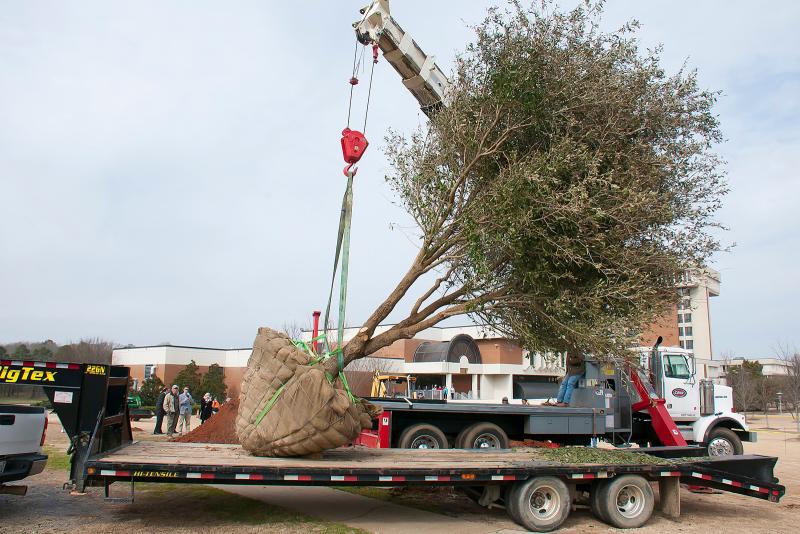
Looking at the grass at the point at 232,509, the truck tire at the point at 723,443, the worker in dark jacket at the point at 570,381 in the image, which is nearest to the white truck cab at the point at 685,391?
the truck tire at the point at 723,443

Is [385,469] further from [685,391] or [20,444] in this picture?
[685,391]

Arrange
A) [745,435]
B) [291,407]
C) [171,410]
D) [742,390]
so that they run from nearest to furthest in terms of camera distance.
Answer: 1. [291,407]
2. [745,435]
3. [171,410]
4. [742,390]

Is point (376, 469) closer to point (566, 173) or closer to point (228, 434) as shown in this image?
point (566, 173)

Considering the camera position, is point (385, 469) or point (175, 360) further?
point (175, 360)

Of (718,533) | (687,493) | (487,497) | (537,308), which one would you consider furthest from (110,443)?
(687,493)

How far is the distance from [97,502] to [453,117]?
9208 mm

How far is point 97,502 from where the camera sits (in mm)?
10594

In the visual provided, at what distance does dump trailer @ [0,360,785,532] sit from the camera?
28.0 feet

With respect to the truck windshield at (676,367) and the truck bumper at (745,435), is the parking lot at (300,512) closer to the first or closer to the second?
the truck bumper at (745,435)

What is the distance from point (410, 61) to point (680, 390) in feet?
36.0

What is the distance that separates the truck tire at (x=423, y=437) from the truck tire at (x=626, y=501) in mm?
4280

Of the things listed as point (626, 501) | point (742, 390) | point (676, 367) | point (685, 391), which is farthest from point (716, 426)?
point (742, 390)

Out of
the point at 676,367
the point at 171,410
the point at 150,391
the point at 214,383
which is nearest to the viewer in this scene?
the point at 676,367

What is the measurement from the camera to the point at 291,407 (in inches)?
359
